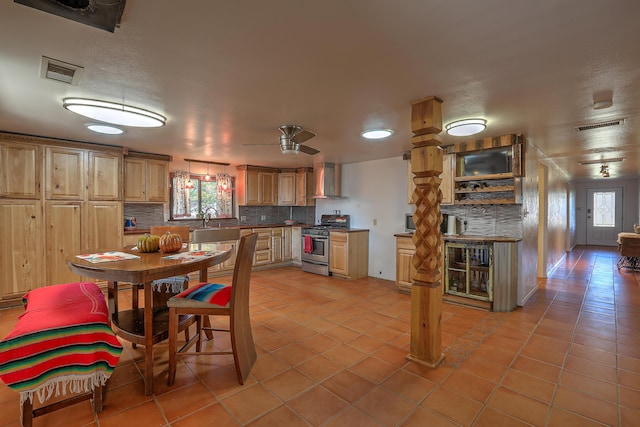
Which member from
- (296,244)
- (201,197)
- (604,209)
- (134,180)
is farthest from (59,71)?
(604,209)

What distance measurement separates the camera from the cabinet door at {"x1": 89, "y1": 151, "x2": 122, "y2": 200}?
13.9 feet

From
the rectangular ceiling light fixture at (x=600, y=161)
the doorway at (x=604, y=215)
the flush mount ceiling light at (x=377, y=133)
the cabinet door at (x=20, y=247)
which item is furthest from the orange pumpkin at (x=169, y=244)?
the doorway at (x=604, y=215)

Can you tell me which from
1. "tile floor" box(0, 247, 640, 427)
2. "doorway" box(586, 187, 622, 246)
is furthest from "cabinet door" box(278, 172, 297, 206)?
"doorway" box(586, 187, 622, 246)

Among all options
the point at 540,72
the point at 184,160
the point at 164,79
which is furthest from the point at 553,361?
the point at 184,160

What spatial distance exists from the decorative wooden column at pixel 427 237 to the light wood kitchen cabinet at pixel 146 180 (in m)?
4.23

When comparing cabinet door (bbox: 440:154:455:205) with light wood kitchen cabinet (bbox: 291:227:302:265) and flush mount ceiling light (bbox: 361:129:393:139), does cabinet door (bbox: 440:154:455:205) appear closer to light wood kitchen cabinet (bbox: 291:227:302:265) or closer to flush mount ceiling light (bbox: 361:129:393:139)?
flush mount ceiling light (bbox: 361:129:393:139)

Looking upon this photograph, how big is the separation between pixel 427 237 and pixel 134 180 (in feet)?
14.7

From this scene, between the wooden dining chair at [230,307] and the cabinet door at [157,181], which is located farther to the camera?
the cabinet door at [157,181]

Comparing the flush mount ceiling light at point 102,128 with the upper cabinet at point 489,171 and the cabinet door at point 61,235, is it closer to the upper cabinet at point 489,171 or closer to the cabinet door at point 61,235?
the cabinet door at point 61,235

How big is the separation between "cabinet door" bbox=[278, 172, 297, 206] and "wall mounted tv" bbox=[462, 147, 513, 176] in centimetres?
350

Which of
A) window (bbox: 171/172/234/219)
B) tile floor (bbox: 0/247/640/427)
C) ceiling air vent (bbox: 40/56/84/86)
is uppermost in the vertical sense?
ceiling air vent (bbox: 40/56/84/86)

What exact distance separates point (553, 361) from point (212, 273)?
191 inches

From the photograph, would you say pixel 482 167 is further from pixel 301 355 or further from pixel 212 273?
pixel 212 273

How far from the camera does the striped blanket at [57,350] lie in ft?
4.99
